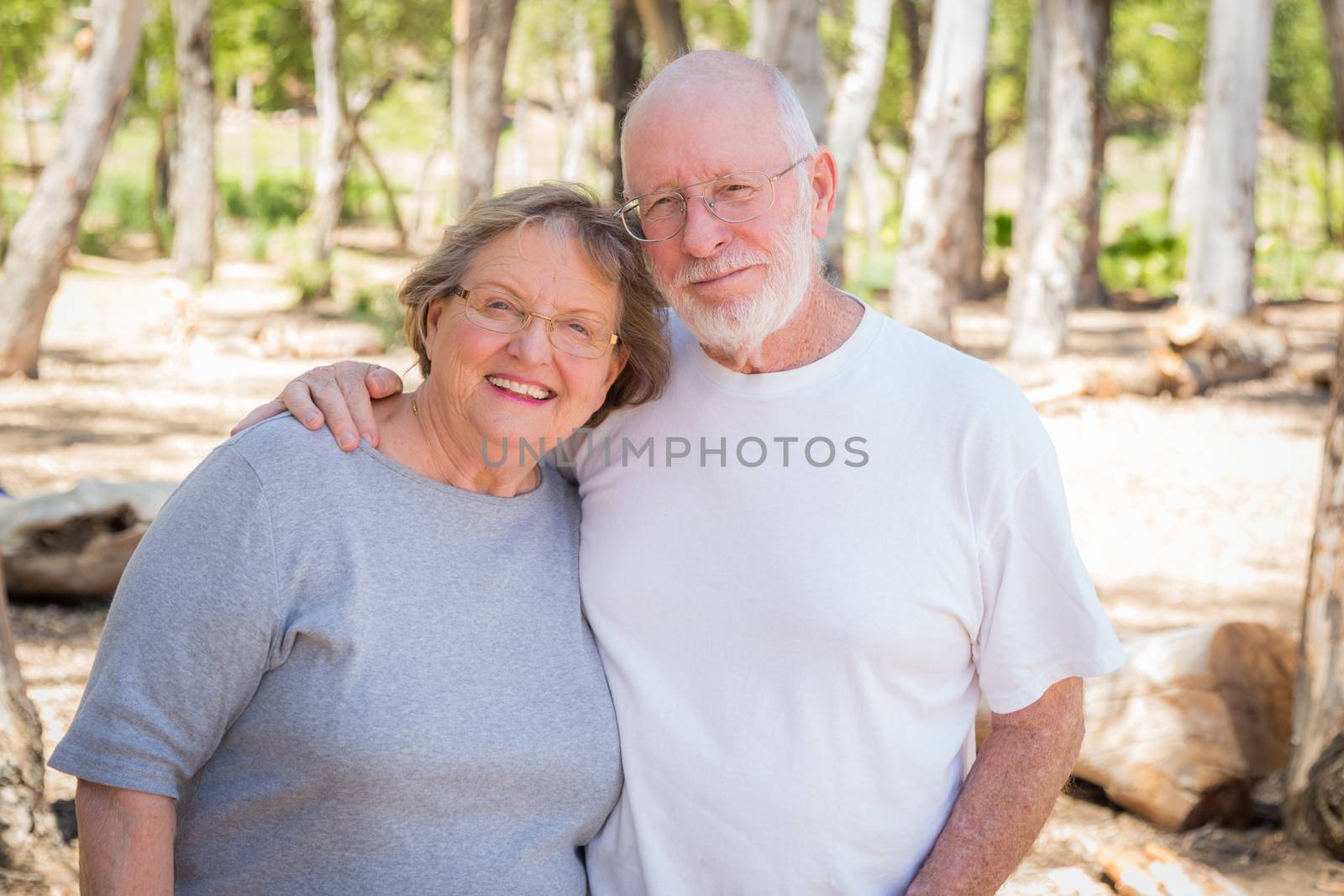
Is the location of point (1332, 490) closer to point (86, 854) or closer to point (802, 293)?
point (802, 293)

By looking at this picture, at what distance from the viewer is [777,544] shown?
222 cm

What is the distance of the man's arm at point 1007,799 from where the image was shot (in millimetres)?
2166

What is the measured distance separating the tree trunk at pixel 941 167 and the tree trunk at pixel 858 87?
54cm

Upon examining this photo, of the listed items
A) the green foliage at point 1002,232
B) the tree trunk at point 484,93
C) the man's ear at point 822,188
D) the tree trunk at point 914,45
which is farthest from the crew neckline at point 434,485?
the green foliage at point 1002,232

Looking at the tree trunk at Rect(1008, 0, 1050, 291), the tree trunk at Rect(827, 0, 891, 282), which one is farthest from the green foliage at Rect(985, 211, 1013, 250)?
the tree trunk at Rect(827, 0, 891, 282)

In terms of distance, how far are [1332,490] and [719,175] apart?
7.11 feet

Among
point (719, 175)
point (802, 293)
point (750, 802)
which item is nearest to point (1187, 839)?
point (750, 802)

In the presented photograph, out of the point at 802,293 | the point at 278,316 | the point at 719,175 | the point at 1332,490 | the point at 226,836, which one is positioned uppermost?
the point at 719,175

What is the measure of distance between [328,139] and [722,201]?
17624mm

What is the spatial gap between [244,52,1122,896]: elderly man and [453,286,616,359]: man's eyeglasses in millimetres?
203

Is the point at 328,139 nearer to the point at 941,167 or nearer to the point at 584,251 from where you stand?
the point at 941,167

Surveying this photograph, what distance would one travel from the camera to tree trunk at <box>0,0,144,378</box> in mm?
9180

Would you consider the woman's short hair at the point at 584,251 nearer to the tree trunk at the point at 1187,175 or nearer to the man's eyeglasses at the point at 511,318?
the man's eyeglasses at the point at 511,318

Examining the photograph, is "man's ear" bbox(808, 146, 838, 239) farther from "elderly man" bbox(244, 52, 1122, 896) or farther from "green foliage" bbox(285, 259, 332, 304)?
"green foliage" bbox(285, 259, 332, 304)
